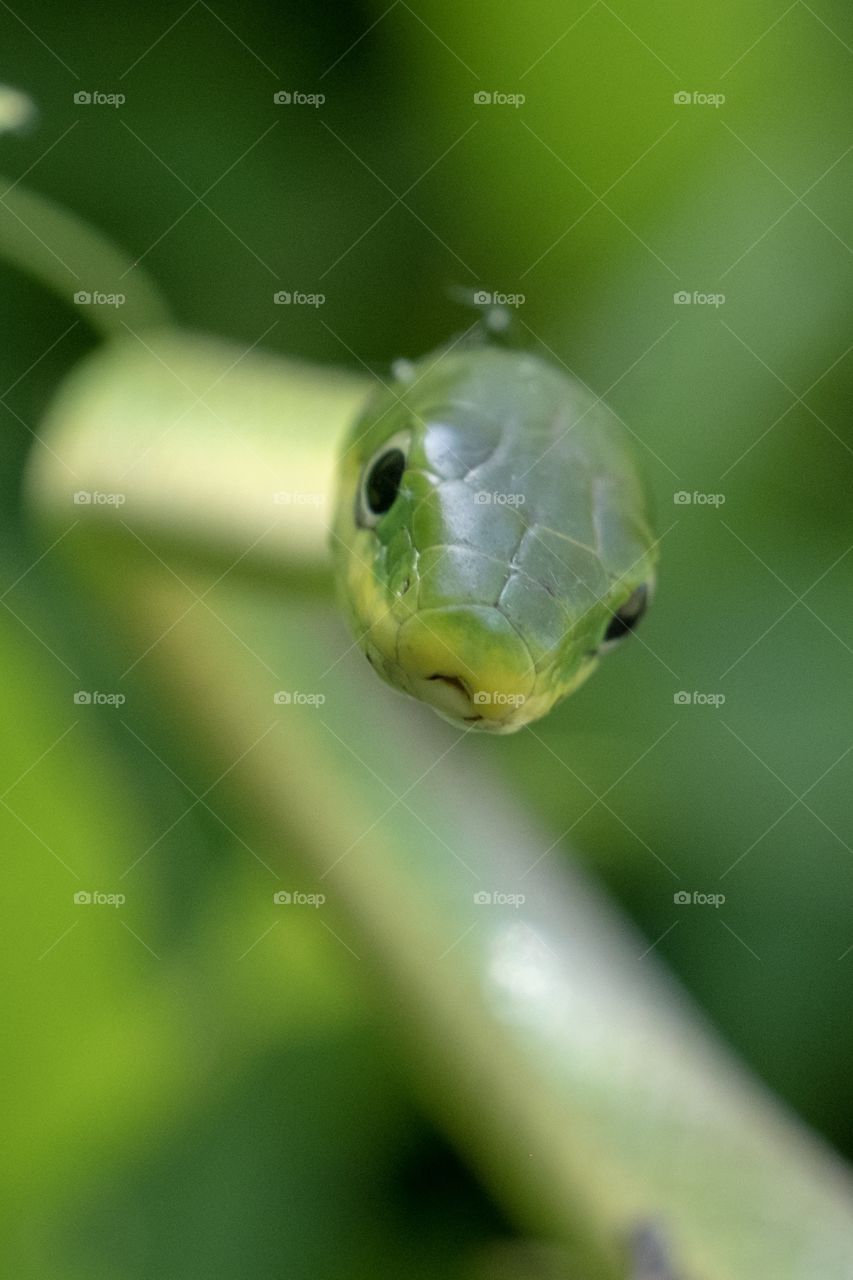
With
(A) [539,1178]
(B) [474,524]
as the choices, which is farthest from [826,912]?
(B) [474,524]

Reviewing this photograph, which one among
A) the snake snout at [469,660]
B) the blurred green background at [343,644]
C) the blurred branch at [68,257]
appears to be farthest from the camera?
the blurred branch at [68,257]

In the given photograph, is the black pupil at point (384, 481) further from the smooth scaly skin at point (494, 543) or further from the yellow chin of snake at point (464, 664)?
the yellow chin of snake at point (464, 664)

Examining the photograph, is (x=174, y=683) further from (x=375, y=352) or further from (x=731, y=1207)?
(x=731, y=1207)

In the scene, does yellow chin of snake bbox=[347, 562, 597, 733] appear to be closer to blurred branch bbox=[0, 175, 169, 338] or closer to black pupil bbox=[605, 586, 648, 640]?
black pupil bbox=[605, 586, 648, 640]

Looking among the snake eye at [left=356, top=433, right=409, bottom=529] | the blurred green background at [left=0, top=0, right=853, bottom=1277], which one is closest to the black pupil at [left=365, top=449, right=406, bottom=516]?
the snake eye at [left=356, top=433, right=409, bottom=529]

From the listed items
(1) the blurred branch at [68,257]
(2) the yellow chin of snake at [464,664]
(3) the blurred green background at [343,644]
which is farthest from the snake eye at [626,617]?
(1) the blurred branch at [68,257]

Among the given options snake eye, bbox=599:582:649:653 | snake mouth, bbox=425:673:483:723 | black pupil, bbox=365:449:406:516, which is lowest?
snake mouth, bbox=425:673:483:723
